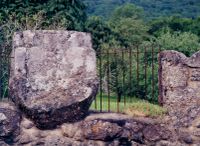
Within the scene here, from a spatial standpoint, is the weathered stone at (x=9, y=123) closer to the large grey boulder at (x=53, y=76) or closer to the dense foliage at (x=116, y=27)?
the large grey boulder at (x=53, y=76)

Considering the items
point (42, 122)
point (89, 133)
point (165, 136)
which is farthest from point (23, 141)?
point (165, 136)

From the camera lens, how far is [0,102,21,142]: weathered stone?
22.3 ft

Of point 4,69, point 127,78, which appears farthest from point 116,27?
point 4,69

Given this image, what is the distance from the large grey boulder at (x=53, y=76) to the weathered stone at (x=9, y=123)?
138 mm

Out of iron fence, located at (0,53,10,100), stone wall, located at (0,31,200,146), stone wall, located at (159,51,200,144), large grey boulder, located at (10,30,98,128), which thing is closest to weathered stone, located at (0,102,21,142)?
stone wall, located at (0,31,200,146)

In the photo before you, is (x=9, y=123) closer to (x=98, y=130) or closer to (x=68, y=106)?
(x=68, y=106)

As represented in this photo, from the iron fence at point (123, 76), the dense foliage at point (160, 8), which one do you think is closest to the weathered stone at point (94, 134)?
the iron fence at point (123, 76)

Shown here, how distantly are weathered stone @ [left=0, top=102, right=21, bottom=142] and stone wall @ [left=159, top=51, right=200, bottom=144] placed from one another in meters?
2.09

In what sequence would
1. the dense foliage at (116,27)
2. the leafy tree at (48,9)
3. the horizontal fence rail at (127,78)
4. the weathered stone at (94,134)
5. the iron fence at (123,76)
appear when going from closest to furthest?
the weathered stone at (94,134) < the iron fence at (123,76) < the horizontal fence rail at (127,78) < the dense foliage at (116,27) < the leafy tree at (48,9)

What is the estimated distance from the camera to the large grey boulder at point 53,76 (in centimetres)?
687

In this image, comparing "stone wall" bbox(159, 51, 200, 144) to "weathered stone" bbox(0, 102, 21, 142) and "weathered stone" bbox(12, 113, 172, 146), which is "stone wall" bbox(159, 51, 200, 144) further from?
"weathered stone" bbox(0, 102, 21, 142)

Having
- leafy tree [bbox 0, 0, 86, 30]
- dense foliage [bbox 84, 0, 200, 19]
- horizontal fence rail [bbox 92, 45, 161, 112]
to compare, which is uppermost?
leafy tree [bbox 0, 0, 86, 30]

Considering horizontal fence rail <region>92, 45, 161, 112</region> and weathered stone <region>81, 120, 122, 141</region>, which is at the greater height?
weathered stone <region>81, 120, 122, 141</region>

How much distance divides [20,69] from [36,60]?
25 centimetres
